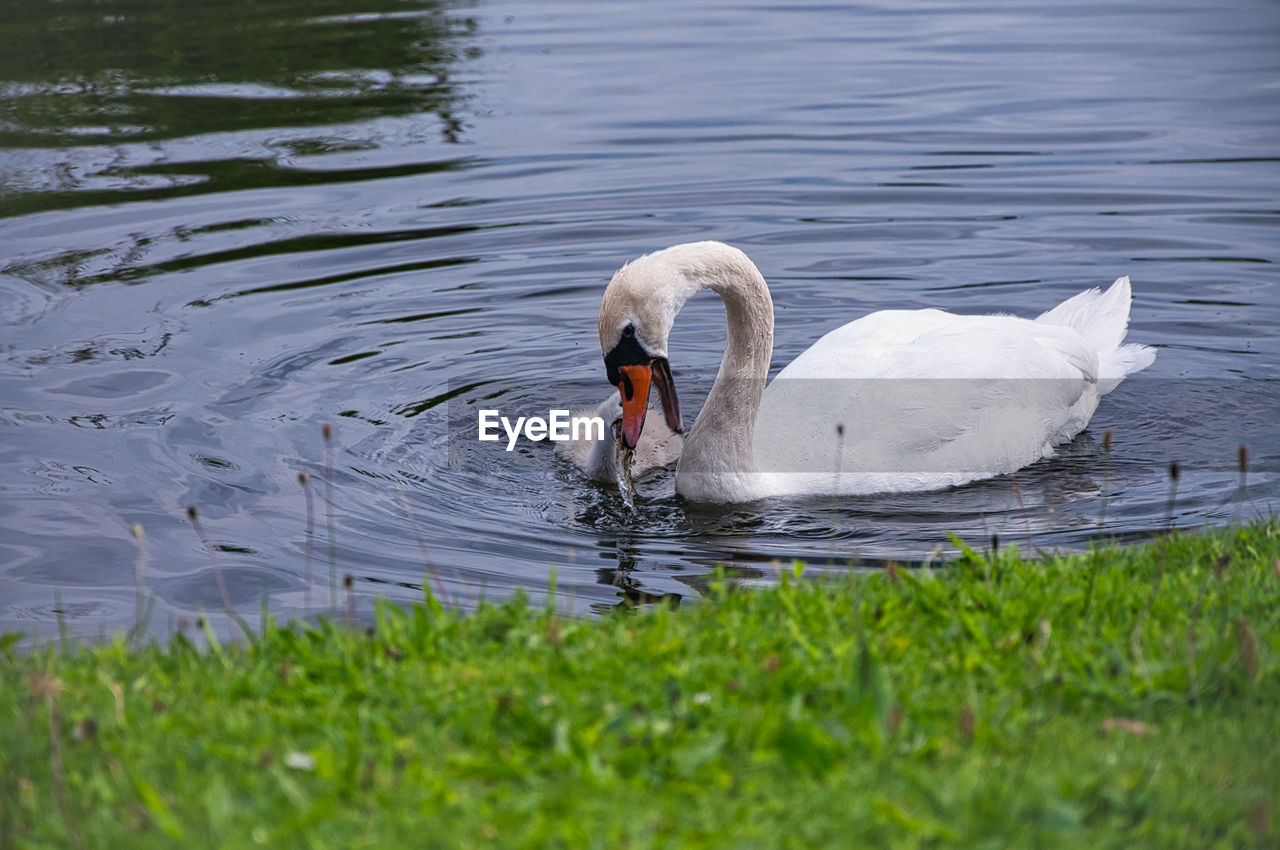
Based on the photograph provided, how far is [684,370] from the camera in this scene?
27.6 feet

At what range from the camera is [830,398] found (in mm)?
6566

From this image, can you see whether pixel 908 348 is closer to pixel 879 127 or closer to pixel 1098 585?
pixel 1098 585

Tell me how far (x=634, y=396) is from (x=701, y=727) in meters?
3.17

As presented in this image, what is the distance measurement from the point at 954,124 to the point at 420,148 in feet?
17.4

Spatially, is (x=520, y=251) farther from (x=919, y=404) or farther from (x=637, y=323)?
(x=919, y=404)

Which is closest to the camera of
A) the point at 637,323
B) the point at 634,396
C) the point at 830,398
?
the point at 637,323

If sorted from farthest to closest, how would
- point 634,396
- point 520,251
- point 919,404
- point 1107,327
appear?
point 520,251, point 1107,327, point 919,404, point 634,396

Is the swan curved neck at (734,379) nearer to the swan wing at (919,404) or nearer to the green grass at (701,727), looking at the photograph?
the swan wing at (919,404)

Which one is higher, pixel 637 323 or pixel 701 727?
pixel 637 323

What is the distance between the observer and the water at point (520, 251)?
5965 mm

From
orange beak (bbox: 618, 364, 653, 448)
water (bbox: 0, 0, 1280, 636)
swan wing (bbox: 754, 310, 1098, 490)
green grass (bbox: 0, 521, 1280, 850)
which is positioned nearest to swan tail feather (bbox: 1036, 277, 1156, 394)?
water (bbox: 0, 0, 1280, 636)

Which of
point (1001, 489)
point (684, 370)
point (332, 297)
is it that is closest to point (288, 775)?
point (1001, 489)

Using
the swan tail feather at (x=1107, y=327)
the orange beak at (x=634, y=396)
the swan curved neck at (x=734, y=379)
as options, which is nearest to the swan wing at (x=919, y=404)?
the swan curved neck at (x=734, y=379)

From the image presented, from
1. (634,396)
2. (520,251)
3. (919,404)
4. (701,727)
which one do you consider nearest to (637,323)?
(634,396)
